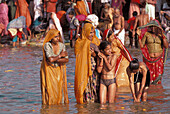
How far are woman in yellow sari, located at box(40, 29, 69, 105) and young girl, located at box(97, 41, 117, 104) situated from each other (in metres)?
0.60

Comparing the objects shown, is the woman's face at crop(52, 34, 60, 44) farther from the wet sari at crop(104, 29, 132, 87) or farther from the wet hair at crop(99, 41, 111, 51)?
the wet sari at crop(104, 29, 132, 87)

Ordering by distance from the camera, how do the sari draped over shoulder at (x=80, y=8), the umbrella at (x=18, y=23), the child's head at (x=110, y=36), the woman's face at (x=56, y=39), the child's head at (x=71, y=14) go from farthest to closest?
the umbrella at (x=18, y=23)
the child's head at (x=71, y=14)
the sari draped over shoulder at (x=80, y=8)
the child's head at (x=110, y=36)
the woman's face at (x=56, y=39)

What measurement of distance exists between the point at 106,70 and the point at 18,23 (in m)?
14.4

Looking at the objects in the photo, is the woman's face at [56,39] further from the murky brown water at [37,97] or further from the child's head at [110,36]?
the child's head at [110,36]

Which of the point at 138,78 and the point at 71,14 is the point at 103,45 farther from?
the point at 71,14

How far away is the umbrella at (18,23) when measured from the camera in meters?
22.3

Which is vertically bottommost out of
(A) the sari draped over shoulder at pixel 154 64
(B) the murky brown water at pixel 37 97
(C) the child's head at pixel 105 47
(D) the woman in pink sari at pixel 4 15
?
(B) the murky brown water at pixel 37 97

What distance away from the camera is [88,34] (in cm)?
870

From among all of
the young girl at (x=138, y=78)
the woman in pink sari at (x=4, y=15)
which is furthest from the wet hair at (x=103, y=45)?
the woman in pink sari at (x=4, y=15)

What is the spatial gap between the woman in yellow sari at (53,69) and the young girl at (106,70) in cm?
60

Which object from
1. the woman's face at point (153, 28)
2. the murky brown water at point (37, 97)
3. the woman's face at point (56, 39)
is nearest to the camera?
the murky brown water at point (37, 97)

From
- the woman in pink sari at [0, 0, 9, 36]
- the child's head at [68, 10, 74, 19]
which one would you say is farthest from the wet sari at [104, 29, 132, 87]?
the woman in pink sari at [0, 0, 9, 36]

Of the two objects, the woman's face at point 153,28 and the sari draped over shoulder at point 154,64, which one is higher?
the woman's face at point 153,28

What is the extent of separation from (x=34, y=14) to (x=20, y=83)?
12.6m
